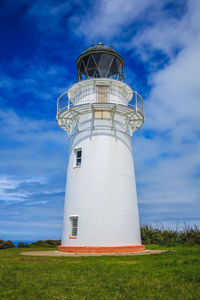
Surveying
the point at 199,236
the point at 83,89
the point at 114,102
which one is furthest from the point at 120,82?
the point at 199,236

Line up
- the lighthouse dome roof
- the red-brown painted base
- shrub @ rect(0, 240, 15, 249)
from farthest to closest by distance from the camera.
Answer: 1. shrub @ rect(0, 240, 15, 249)
2. the lighthouse dome roof
3. the red-brown painted base

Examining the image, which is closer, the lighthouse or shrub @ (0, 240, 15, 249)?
the lighthouse

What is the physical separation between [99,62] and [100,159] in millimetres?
7330

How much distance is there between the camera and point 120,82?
18.1m

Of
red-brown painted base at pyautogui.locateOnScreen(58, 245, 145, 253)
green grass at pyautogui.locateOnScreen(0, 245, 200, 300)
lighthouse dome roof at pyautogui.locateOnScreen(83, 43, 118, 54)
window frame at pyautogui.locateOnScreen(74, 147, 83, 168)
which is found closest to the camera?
green grass at pyautogui.locateOnScreen(0, 245, 200, 300)

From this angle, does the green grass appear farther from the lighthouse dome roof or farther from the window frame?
the lighthouse dome roof

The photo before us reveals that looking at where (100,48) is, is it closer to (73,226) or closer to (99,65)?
(99,65)

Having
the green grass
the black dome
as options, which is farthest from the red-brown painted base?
the black dome

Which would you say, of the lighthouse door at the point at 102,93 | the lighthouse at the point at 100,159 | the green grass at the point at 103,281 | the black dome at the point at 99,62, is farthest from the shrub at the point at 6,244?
the black dome at the point at 99,62

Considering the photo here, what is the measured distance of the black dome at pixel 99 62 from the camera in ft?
61.0

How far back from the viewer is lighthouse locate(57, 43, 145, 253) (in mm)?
14734

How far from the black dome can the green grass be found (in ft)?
45.0

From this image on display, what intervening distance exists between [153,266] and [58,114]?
40.7 ft

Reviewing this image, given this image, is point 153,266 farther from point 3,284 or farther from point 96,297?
point 3,284
